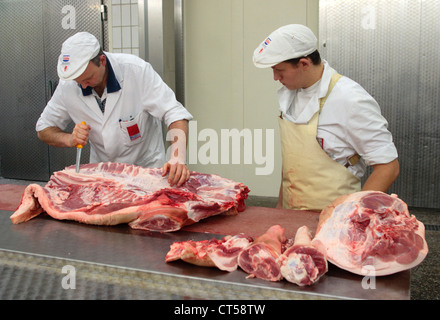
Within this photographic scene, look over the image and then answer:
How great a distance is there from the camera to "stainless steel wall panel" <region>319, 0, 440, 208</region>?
496 cm

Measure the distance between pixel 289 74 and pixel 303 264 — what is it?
138cm

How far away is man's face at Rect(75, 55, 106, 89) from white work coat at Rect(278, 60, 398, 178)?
122cm

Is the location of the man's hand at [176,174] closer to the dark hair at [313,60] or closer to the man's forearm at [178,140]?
the man's forearm at [178,140]

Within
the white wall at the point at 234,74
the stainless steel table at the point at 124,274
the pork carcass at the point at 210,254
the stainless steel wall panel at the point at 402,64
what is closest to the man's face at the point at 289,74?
the stainless steel table at the point at 124,274

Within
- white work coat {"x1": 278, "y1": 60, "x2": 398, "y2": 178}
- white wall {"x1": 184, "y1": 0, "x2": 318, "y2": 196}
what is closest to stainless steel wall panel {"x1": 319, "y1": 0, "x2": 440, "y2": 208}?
white wall {"x1": 184, "y1": 0, "x2": 318, "y2": 196}

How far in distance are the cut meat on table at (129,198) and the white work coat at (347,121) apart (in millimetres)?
601

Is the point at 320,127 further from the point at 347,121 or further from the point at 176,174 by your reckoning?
the point at 176,174

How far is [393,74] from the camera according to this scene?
5.08 meters

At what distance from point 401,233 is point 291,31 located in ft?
4.37

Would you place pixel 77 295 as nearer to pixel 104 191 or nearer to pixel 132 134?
pixel 104 191

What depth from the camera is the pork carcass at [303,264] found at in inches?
56.9

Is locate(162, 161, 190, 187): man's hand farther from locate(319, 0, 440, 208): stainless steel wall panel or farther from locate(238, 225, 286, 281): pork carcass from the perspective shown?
locate(319, 0, 440, 208): stainless steel wall panel

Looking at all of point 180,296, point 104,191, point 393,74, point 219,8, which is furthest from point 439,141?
point 180,296

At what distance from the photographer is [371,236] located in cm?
162
